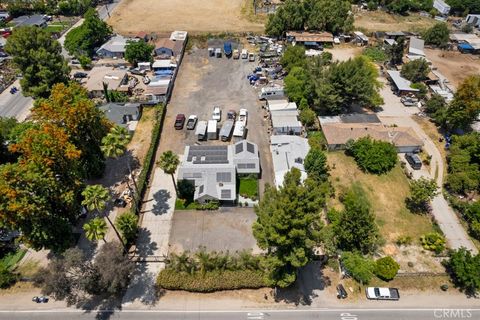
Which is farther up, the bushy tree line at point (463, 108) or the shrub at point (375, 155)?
the bushy tree line at point (463, 108)

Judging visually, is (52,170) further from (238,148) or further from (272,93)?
(272,93)

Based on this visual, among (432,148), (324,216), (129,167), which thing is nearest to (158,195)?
(129,167)

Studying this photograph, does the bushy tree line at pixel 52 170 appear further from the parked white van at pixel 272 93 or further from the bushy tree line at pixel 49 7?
the bushy tree line at pixel 49 7

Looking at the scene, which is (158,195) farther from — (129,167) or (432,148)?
(432,148)

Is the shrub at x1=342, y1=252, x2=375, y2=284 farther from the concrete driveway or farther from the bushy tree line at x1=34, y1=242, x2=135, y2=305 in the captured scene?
the bushy tree line at x1=34, y1=242, x2=135, y2=305

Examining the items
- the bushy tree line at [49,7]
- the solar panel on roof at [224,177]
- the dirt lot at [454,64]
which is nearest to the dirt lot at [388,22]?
the dirt lot at [454,64]

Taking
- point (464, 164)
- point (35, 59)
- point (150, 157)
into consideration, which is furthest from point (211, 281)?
point (35, 59)
